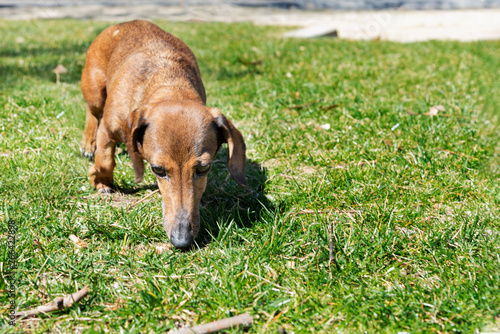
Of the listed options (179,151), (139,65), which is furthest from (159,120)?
(139,65)

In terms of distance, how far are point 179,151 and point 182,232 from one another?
53 cm

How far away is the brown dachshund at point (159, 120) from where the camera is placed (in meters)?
2.97

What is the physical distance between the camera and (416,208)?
143 inches

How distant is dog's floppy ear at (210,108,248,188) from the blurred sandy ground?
8.79 meters

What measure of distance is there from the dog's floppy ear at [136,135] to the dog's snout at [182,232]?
2.03ft

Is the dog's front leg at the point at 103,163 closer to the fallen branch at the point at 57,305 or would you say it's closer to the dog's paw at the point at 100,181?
the dog's paw at the point at 100,181

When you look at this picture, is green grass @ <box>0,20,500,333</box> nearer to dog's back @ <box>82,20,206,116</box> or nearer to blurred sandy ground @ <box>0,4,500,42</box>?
dog's back @ <box>82,20,206,116</box>

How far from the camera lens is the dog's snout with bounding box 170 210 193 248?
2.92 meters

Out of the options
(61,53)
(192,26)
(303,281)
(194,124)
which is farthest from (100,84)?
(192,26)

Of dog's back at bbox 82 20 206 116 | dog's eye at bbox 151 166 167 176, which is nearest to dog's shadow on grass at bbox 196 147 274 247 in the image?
dog's eye at bbox 151 166 167 176

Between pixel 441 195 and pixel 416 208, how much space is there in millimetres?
343

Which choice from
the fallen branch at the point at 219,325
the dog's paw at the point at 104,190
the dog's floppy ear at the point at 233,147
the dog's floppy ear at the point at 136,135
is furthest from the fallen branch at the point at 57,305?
the dog's paw at the point at 104,190

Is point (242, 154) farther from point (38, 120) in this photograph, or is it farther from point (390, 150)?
point (38, 120)

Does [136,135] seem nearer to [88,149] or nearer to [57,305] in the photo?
[57,305]
